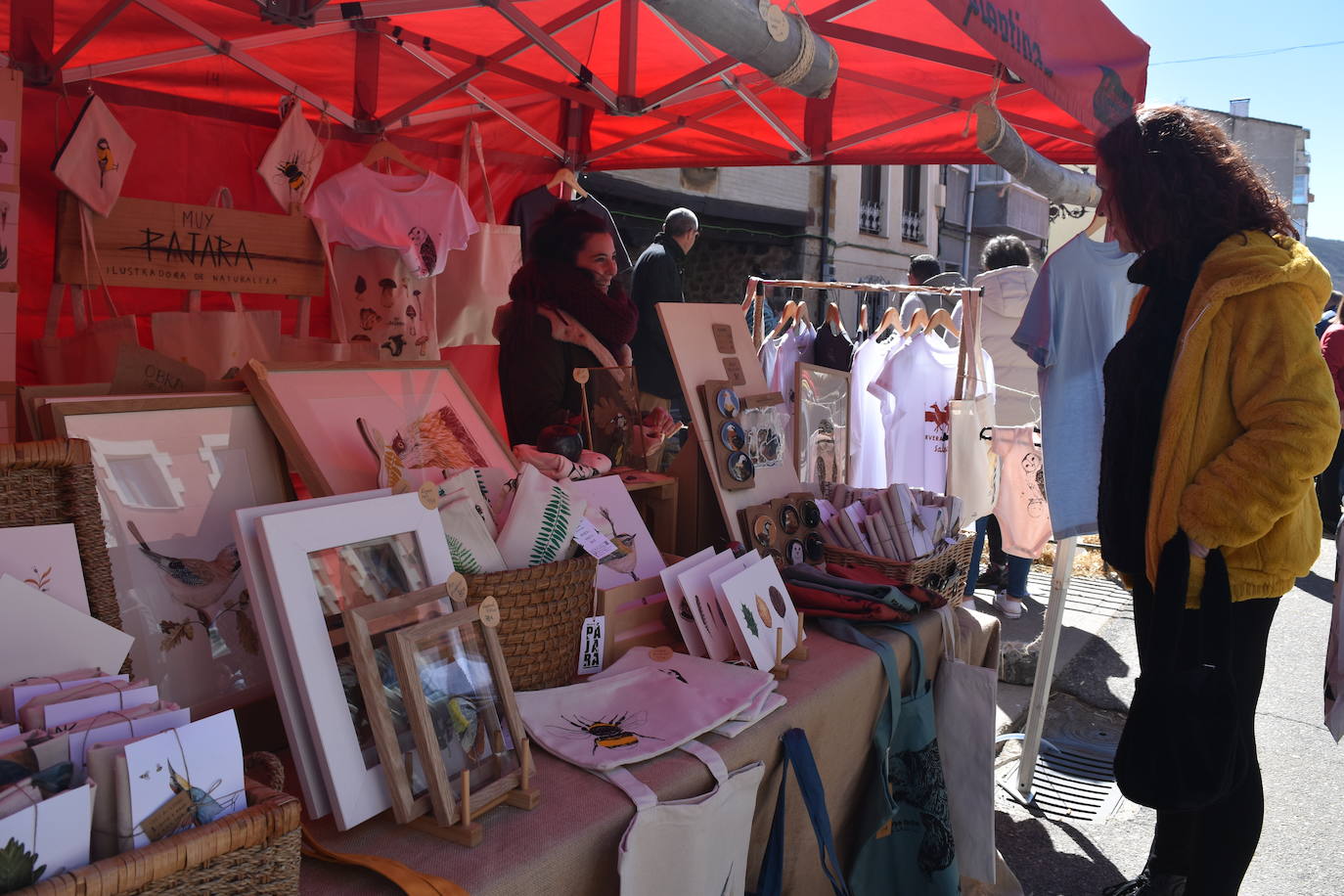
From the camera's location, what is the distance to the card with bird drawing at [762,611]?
168 centimetres

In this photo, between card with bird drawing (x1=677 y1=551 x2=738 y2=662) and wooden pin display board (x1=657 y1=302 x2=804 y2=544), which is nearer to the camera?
card with bird drawing (x1=677 y1=551 x2=738 y2=662)

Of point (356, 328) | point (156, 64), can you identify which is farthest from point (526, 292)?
point (156, 64)

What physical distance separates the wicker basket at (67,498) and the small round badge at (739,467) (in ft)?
4.50

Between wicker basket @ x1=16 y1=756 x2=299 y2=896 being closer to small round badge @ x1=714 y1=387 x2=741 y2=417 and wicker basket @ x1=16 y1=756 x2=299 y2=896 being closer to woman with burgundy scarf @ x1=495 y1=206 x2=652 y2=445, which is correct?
small round badge @ x1=714 y1=387 x2=741 y2=417

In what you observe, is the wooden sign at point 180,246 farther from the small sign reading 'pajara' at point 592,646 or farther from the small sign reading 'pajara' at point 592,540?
the small sign reading 'pajara' at point 592,646

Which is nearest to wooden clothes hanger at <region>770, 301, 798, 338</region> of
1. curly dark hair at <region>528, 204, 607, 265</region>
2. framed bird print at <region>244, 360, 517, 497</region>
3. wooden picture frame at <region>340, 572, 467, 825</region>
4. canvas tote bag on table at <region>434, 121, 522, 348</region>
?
canvas tote bag on table at <region>434, 121, 522, 348</region>

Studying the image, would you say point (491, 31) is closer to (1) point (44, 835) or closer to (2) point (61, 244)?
(2) point (61, 244)

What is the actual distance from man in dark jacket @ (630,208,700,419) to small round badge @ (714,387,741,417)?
1669 millimetres

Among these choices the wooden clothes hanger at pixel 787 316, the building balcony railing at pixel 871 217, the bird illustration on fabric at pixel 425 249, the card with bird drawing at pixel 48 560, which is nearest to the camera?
the card with bird drawing at pixel 48 560

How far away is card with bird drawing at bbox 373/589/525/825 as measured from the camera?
1091mm

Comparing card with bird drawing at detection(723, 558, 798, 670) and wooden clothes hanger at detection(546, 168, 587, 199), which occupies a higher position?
wooden clothes hanger at detection(546, 168, 587, 199)

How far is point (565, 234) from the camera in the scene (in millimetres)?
2904

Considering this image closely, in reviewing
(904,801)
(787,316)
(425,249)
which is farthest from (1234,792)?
(787,316)

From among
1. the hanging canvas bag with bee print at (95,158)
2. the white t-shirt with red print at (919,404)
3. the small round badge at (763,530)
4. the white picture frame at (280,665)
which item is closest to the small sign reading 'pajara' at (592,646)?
the white picture frame at (280,665)
